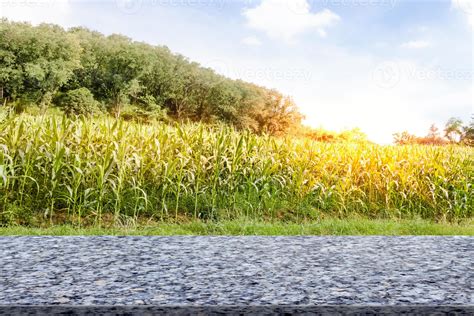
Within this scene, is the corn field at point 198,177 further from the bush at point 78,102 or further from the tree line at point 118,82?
the bush at point 78,102

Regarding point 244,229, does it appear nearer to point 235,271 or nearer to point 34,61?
point 235,271

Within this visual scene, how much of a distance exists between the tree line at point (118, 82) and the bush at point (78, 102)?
0.04m

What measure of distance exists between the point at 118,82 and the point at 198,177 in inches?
617

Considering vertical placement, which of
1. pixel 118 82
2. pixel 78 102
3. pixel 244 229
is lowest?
pixel 244 229

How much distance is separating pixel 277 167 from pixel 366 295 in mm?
5392

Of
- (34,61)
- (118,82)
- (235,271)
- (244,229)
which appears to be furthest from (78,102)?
(235,271)

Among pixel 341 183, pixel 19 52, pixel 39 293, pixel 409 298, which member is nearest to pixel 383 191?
pixel 341 183

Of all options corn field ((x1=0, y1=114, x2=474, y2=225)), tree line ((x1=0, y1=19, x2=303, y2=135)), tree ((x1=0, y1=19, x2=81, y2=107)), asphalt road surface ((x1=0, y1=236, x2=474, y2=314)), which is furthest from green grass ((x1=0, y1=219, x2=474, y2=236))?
tree ((x1=0, y1=19, x2=81, y2=107))

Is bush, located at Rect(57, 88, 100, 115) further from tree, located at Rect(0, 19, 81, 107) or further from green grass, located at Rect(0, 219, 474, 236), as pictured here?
green grass, located at Rect(0, 219, 474, 236)

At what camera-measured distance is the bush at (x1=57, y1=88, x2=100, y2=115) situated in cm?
1886

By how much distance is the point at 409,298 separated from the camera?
82.7 inches

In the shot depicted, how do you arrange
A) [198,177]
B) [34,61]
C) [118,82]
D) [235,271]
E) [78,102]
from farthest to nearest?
[34,61], [118,82], [78,102], [198,177], [235,271]

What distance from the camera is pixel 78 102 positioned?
63.6ft

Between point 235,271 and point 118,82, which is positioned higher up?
point 118,82
